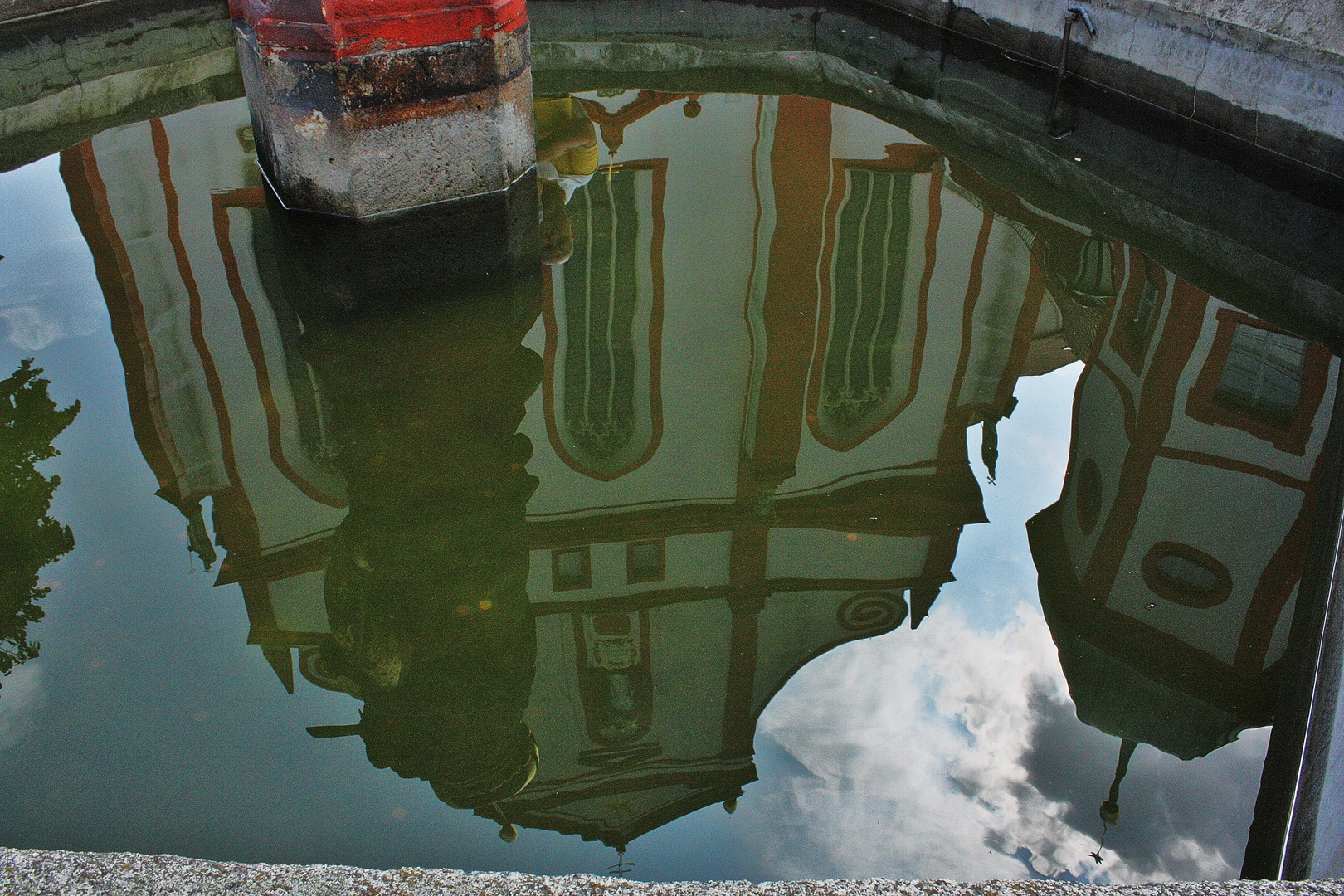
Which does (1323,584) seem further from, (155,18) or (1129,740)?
(155,18)

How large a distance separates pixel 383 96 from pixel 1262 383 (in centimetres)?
511

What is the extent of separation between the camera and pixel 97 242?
6449 mm

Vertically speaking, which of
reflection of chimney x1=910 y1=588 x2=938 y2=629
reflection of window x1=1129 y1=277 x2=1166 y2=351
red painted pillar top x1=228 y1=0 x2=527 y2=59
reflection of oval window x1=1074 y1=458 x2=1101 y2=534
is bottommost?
Result: reflection of chimney x1=910 y1=588 x2=938 y2=629

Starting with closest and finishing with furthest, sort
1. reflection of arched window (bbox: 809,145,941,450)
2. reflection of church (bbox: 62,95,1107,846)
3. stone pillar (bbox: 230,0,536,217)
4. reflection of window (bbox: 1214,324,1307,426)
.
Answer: reflection of church (bbox: 62,95,1107,846)
reflection of arched window (bbox: 809,145,941,450)
reflection of window (bbox: 1214,324,1307,426)
stone pillar (bbox: 230,0,536,217)

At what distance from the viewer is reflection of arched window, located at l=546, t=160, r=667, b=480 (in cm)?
498

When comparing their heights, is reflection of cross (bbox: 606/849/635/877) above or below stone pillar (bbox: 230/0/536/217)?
below

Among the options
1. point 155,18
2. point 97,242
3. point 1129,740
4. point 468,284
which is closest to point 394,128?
point 468,284

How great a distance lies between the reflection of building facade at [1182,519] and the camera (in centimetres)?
371

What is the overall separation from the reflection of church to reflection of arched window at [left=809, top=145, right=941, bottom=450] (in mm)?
22

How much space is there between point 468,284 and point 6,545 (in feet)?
9.10

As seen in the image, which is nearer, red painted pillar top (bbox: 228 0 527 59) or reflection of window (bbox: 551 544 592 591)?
reflection of window (bbox: 551 544 592 591)

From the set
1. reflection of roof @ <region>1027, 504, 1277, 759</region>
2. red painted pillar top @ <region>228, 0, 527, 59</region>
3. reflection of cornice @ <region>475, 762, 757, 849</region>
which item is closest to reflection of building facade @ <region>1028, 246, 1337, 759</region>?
reflection of roof @ <region>1027, 504, 1277, 759</region>

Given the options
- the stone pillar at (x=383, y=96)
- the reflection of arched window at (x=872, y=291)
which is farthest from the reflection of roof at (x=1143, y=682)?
the stone pillar at (x=383, y=96)

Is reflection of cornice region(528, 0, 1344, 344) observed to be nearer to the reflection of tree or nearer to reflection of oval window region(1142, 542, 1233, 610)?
reflection of oval window region(1142, 542, 1233, 610)
